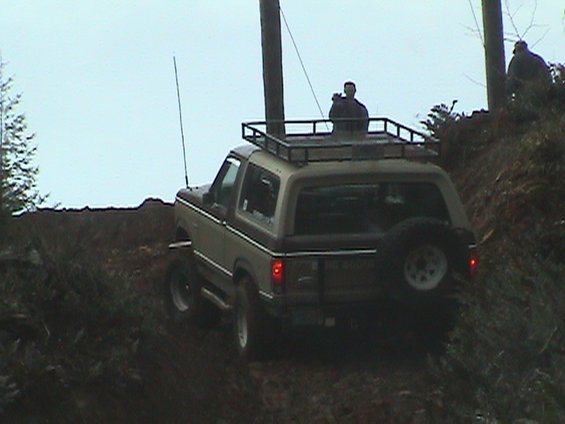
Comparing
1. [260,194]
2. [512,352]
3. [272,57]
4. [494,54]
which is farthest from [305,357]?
[494,54]

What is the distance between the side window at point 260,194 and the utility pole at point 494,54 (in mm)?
8532

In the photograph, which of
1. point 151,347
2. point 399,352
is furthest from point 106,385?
point 399,352

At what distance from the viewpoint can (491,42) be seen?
2277cm

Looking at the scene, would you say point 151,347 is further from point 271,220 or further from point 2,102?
point 2,102

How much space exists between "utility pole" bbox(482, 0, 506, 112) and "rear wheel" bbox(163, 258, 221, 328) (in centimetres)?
781

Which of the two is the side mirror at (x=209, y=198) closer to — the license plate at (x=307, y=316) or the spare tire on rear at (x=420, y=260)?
the license plate at (x=307, y=316)

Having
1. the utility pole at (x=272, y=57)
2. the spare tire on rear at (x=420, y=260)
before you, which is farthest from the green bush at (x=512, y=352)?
the utility pole at (x=272, y=57)

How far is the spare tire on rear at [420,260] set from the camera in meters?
13.0

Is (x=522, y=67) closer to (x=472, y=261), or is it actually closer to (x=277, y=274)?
(x=472, y=261)

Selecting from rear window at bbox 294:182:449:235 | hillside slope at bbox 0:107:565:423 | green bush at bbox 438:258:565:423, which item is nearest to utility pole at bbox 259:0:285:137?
hillside slope at bbox 0:107:565:423

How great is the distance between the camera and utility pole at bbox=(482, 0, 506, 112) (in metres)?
22.5

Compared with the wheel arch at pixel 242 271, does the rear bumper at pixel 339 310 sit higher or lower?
lower

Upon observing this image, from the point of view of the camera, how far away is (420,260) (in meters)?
13.2

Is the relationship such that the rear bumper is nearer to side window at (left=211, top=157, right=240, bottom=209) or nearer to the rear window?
the rear window
